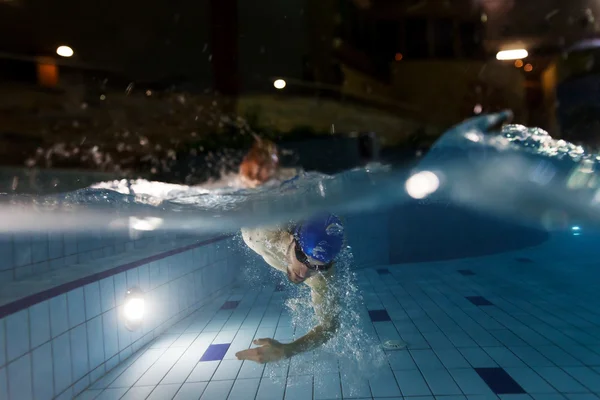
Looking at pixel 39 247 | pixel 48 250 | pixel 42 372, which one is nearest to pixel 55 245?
pixel 48 250

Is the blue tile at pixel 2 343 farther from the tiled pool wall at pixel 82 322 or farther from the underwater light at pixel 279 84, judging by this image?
the underwater light at pixel 279 84

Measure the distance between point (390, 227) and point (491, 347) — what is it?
591cm

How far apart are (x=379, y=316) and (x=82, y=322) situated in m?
3.55

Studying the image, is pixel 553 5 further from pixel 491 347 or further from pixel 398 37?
pixel 491 347

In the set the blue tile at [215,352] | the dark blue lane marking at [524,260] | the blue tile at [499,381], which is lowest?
Answer: the dark blue lane marking at [524,260]

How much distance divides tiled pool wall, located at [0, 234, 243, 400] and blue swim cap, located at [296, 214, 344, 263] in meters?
1.84

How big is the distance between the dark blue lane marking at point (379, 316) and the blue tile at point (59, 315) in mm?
3506

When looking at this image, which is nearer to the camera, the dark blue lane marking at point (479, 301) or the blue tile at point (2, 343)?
the blue tile at point (2, 343)

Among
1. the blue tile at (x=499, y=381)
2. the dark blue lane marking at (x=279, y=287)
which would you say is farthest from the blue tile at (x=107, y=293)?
the dark blue lane marking at (x=279, y=287)

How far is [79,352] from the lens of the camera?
121 inches

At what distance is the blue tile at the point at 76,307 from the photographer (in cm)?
296

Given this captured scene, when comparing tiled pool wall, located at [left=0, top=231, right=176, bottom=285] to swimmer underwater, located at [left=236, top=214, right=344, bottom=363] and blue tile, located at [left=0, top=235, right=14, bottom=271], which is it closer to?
blue tile, located at [left=0, top=235, right=14, bottom=271]

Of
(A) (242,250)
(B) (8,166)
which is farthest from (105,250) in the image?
(A) (242,250)

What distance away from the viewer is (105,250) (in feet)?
14.5
